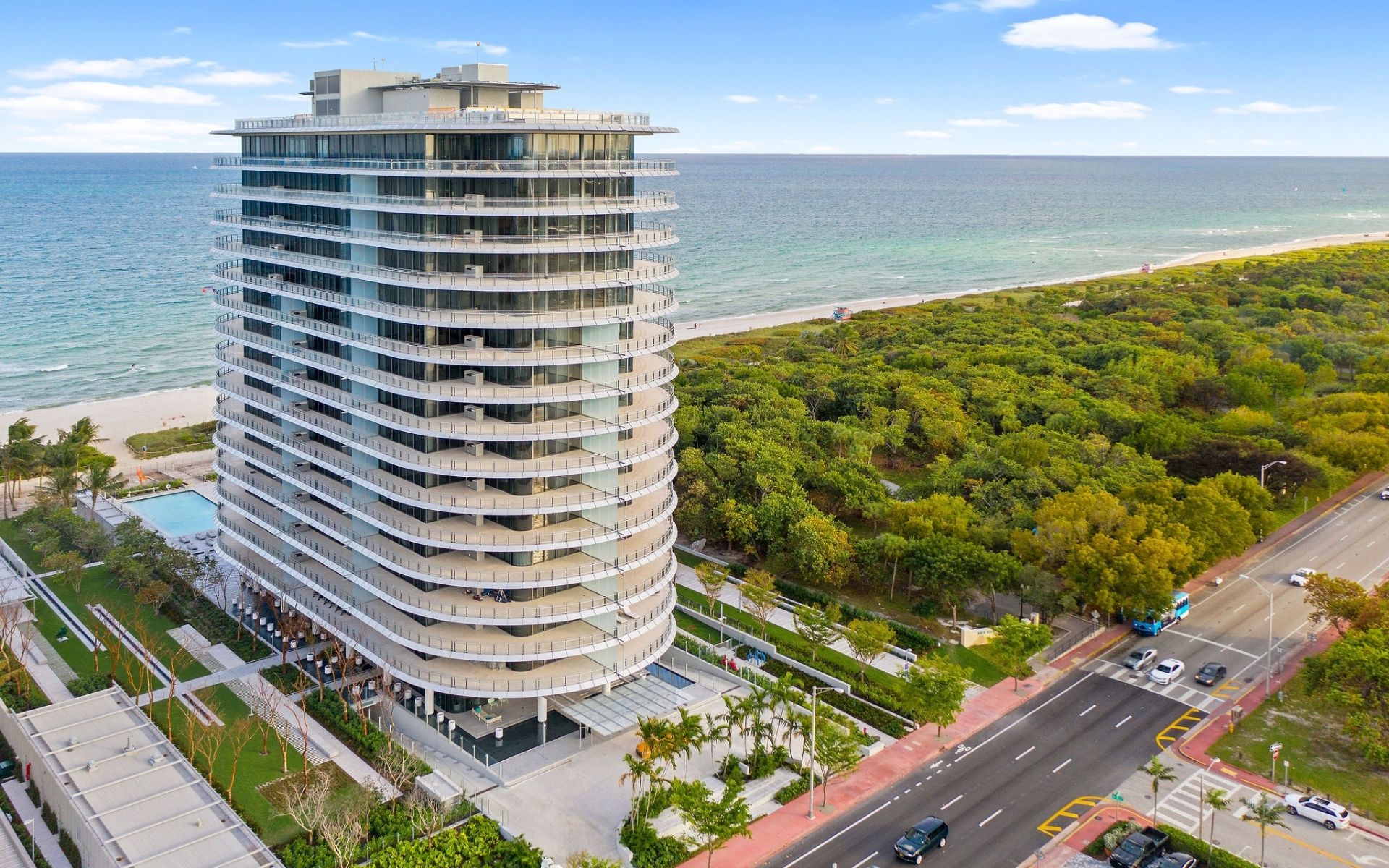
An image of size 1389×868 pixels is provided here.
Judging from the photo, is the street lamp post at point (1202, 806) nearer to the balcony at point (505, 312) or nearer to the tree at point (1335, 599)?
the tree at point (1335, 599)

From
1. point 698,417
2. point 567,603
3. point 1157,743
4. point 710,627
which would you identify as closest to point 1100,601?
point 1157,743

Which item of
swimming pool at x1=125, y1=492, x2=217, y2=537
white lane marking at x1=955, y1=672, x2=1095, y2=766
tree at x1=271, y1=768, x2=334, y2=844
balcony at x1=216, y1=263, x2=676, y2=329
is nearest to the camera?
tree at x1=271, y1=768, x2=334, y2=844

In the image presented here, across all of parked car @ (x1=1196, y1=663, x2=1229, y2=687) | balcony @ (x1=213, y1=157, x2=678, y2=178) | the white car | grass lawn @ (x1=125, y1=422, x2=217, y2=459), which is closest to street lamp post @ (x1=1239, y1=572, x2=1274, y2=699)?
parked car @ (x1=1196, y1=663, x2=1229, y2=687)

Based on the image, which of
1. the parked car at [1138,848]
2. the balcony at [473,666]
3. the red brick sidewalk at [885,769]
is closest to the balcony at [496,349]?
the balcony at [473,666]

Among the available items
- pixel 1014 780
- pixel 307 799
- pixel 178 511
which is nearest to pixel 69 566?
pixel 178 511

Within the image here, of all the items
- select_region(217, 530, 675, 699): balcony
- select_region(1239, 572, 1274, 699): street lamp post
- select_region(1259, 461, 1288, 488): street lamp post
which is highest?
select_region(1259, 461, 1288, 488): street lamp post

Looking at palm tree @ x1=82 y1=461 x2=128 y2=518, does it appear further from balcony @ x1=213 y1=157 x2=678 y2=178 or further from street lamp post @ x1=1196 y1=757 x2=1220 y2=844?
street lamp post @ x1=1196 y1=757 x2=1220 y2=844
